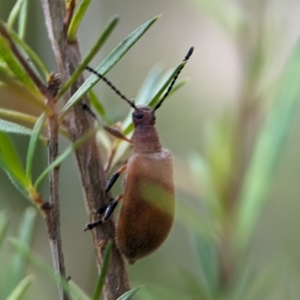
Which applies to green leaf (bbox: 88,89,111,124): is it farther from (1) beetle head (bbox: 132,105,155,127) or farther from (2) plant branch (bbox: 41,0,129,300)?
(1) beetle head (bbox: 132,105,155,127)

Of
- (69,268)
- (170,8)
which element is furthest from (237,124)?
(170,8)

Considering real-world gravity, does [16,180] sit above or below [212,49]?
below

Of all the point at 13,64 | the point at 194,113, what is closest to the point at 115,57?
the point at 13,64

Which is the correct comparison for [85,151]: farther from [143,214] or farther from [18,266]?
[143,214]

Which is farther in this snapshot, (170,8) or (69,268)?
(170,8)

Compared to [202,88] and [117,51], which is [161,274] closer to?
[117,51]

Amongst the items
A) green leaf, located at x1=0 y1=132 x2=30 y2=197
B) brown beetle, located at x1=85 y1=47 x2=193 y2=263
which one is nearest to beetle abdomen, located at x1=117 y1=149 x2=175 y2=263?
brown beetle, located at x1=85 y1=47 x2=193 y2=263
